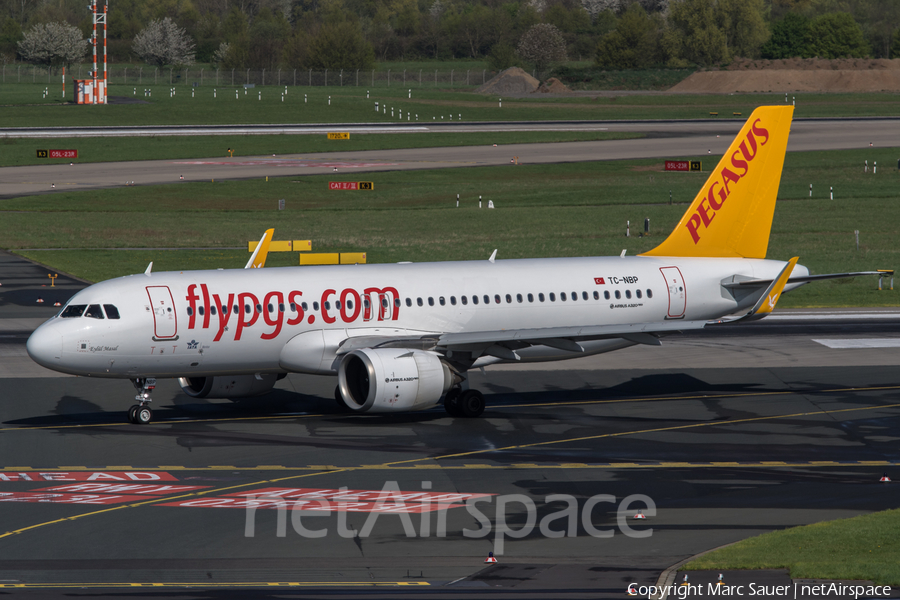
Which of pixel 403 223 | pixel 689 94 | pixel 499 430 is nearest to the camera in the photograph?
pixel 499 430

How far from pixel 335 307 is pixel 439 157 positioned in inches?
3268

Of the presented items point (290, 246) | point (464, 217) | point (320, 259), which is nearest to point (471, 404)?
point (320, 259)

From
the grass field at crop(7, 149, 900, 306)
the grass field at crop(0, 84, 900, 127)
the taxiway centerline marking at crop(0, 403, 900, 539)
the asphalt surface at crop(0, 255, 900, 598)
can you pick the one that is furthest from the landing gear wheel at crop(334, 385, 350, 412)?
the grass field at crop(0, 84, 900, 127)

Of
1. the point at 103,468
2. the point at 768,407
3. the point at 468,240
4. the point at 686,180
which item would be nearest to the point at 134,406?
the point at 103,468

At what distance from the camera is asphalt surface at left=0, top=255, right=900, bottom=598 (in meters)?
20.8

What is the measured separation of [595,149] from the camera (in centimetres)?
11988

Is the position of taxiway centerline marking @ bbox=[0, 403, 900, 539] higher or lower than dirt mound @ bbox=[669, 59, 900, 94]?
lower

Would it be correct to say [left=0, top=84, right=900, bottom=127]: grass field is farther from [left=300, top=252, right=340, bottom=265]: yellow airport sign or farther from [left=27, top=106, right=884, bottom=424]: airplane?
[left=27, top=106, right=884, bottom=424]: airplane

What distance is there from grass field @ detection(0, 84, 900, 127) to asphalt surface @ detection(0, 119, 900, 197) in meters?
13.6

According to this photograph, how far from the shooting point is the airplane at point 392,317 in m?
32.8

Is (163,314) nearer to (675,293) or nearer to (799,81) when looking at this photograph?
(675,293)

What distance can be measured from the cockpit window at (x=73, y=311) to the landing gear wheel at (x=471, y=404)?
37.1 feet

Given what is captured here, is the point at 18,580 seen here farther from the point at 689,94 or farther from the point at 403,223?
the point at 689,94

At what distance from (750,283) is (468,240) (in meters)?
36.2
